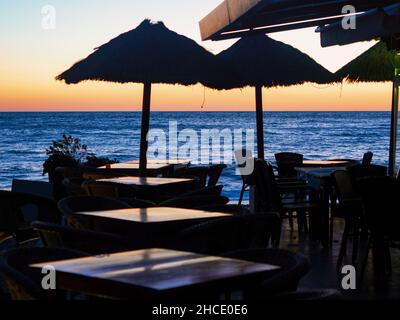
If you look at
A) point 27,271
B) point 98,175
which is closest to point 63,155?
point 98,175

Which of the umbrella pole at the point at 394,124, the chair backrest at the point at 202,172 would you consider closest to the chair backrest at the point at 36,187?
the chair backrest at the point at 202,172

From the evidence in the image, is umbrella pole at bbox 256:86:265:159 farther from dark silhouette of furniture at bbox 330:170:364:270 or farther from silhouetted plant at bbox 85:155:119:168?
dark silhouette of furniture at bbox 330:170:364:270

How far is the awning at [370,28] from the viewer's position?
558 centimetres

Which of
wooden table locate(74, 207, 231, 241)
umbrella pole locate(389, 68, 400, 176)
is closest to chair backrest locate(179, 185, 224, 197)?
wooden table locate(74, 207, 231, 241)

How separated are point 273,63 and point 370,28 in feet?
11.5

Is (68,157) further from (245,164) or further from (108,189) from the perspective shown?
(108,189)

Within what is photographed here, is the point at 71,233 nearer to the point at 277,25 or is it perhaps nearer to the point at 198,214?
the point at 198,214

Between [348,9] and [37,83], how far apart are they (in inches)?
1202

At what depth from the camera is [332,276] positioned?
18.7 feet

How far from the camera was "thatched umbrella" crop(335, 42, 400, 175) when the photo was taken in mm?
9531

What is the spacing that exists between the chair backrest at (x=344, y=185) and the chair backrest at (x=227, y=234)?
8.37ft

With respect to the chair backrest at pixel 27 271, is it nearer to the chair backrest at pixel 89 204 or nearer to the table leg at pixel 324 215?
the chair backrest at pixel 89 204

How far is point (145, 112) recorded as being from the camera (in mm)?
8555

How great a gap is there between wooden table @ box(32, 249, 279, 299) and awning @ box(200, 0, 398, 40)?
102 inches
